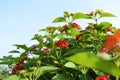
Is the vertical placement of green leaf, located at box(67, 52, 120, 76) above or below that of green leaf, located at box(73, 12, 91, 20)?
below

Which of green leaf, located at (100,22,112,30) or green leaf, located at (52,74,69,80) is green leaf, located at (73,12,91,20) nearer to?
green leaf, located at (100,22,112,30)

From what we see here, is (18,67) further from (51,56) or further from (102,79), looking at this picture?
(102,79)

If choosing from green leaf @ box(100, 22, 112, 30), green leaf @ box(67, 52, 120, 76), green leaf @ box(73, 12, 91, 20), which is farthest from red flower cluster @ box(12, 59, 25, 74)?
green leaf @ box(67, 52, 120, 76)

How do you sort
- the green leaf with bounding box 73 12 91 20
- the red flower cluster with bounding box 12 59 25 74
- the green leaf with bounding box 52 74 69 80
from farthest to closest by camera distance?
the green leaf with bounding box 73 12 91 20
the red flower cluster with bounding box 12 59 25 74
the green leaf with bounding box 52 74 69 80

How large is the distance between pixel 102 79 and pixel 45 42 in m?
1.69

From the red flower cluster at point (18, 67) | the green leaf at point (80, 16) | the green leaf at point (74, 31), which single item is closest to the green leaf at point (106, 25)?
the green leaf at point (80, 16)

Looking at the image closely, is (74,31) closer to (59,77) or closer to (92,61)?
(59,77)

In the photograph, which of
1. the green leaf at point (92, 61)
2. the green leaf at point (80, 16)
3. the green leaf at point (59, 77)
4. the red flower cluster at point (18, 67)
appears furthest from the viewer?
the green leaf at point (80, 16)

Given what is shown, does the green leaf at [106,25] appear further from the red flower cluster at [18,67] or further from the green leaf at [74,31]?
the red flower cluster at [18,67]

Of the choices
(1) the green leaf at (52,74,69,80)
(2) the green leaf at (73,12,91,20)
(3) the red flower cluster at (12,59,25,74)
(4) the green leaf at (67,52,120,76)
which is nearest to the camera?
(4) the green leaf at (67,52,120,76)

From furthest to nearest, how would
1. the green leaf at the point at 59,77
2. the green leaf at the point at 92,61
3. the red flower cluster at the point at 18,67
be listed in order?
the red flower cluster at the point at 18,67, the green leaf at the point at 59,77, the green leaf at the point at 92,61

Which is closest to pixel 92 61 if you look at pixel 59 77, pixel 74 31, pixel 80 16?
pixel 59 77

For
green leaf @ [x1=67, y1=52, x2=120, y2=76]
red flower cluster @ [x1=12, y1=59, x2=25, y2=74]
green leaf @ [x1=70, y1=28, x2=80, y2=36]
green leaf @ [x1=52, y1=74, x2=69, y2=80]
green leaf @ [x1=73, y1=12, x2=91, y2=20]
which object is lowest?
green leaf @ [x1=52, y1=74, x2=69, y2=80]

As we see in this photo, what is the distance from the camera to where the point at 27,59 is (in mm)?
5043
